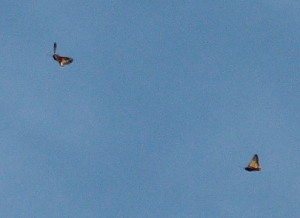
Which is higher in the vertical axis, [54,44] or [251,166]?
[54,44]

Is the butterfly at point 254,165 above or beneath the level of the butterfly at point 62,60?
beneath

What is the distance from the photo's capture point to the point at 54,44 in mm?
120438

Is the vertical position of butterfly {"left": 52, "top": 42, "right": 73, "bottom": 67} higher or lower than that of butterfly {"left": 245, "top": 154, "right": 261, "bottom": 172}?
higher

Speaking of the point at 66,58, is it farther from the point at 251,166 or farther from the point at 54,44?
the point at 251,166

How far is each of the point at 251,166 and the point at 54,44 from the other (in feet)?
90.7

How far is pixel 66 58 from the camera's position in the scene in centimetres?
12494

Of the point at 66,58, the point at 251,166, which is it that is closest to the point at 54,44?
the point at 66,58

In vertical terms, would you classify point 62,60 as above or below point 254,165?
above

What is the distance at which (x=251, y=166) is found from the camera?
127312 mm

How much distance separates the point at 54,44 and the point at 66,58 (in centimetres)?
481

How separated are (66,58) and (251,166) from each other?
25336mm

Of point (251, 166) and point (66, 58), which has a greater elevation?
point (66, 58)
